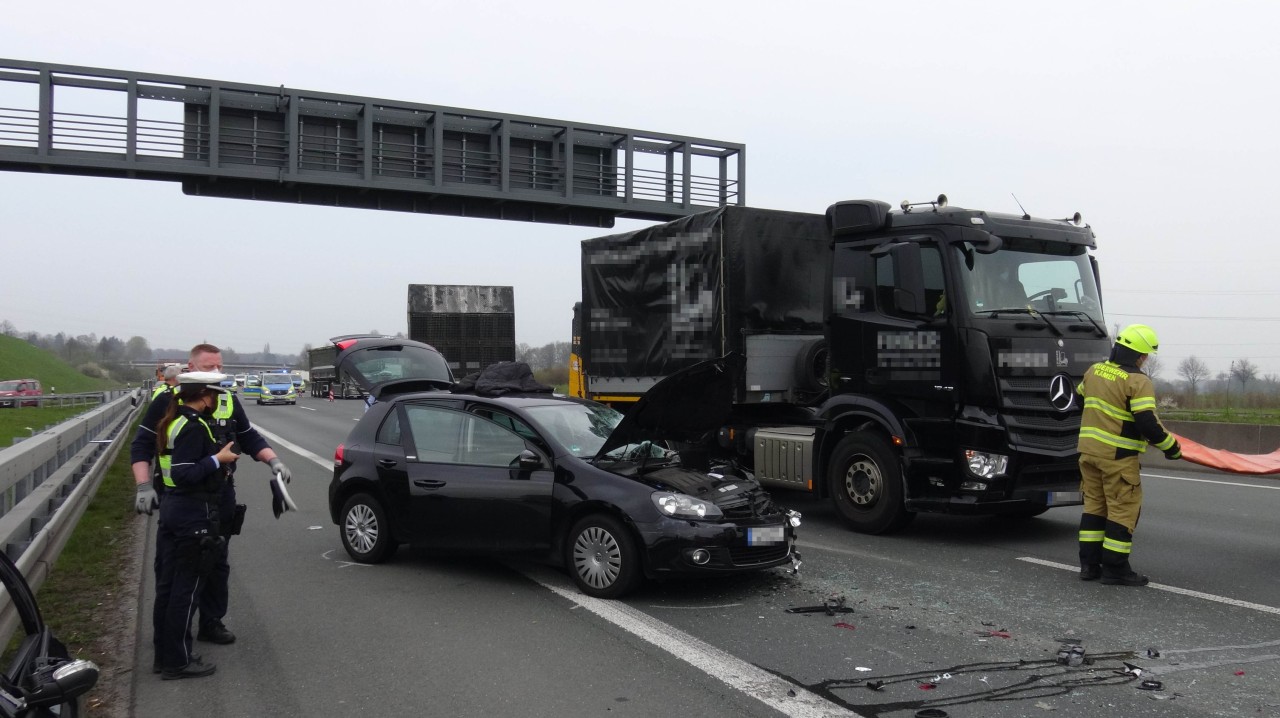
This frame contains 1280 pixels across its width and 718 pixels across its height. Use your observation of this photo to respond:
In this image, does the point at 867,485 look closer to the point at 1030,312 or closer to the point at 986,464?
the point at 986,464

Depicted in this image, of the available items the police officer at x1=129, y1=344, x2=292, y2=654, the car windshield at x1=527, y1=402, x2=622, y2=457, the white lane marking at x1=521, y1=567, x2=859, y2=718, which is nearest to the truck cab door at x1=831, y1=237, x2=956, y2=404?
the car windshield at x1=527, y1=402, x2=622, y2=457

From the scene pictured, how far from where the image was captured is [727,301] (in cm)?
1056

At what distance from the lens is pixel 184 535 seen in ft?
17.5

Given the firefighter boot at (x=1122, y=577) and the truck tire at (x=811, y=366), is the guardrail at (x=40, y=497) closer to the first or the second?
the firefighter boot at (x=1122, y=577)

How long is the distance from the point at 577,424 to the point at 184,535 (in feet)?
9.94

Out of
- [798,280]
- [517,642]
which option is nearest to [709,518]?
[517,642]

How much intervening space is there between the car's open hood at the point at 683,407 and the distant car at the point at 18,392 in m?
44.6

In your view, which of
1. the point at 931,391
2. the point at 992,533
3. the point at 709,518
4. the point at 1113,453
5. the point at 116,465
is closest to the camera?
the point at 709,518

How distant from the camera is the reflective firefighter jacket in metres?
6.96

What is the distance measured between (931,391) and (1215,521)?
374 cm

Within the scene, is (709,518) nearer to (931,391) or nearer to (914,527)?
(931,391)

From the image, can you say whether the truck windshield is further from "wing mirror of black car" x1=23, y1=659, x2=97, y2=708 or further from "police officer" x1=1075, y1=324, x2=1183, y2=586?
"wing mirror of black car" x1=23, y1=659, x2=97, y2=708

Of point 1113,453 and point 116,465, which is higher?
point 1113,453

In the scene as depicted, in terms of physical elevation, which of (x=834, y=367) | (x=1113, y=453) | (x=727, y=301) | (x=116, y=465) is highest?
(x=727, y=301)
